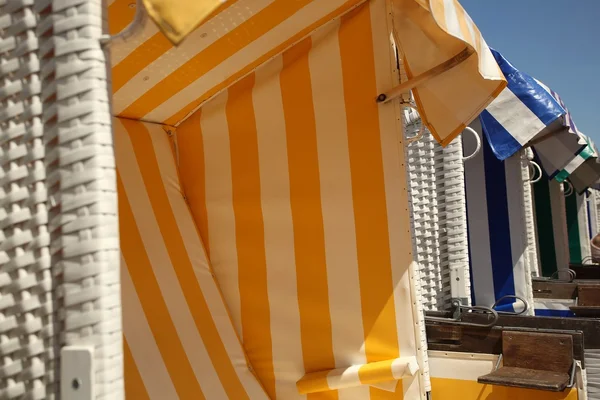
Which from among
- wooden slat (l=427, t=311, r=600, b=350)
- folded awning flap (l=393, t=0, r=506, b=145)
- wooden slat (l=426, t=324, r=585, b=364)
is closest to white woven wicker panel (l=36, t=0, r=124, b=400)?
folded awning flap (l=393, t=0, r=506, b=145)

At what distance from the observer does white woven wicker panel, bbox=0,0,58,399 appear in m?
1.43

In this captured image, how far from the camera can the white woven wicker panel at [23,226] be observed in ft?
4.68

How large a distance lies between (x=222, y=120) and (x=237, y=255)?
642 millimetres

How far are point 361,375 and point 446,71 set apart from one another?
127 centimetres

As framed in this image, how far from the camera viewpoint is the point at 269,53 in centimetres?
281

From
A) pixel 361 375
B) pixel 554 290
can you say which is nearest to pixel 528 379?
pixel 361 375

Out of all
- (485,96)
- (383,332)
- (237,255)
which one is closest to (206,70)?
(237,255)

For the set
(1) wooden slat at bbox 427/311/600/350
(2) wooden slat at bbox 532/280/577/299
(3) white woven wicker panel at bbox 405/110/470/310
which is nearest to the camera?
(1) wooden slat at bbox 427/311/600/350

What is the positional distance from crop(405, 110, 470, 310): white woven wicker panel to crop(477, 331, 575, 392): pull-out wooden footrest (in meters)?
0.94

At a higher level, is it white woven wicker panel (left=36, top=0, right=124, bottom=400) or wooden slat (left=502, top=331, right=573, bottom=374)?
white woven wicker panel (left=36, top=0, right=124, bottom=400)

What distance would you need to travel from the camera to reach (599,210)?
13836mm

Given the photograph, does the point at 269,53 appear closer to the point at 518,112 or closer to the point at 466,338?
the point at 466,338

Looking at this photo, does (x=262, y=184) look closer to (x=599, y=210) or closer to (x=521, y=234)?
(x=521, y=234)

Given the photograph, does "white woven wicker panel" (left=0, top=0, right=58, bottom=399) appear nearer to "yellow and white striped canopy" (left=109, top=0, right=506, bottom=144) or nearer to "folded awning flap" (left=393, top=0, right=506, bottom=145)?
"yellow and white striped canopy" (left=109, top=0, right=506, bottom=144)
